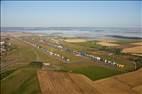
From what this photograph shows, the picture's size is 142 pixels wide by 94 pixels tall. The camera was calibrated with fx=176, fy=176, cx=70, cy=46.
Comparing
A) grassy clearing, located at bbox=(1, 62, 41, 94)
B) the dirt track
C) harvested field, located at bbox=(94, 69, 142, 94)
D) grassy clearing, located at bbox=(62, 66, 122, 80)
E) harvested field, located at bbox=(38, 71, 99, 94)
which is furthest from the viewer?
grassy clearing, located at bbox=(62, 66, 122, 80)

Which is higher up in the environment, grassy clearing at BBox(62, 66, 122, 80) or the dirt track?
grassy clearing at BBox(62, 66, 122, 80)

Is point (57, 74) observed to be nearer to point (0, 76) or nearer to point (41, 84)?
point (41, 84)

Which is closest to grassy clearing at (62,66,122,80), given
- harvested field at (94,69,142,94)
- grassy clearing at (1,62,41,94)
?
harvested field at (94,69,142,94)

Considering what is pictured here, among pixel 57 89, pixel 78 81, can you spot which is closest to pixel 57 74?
pixel 78 81

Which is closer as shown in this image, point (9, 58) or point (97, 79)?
point (97, 79)

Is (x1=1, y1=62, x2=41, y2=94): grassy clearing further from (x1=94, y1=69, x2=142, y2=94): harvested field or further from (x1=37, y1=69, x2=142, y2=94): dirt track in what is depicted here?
(x1=94, y1=69, x2=142, y2=94): harvested field

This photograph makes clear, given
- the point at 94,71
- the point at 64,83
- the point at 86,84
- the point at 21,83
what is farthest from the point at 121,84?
the point at 21,83

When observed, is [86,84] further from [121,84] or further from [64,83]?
[121,84]

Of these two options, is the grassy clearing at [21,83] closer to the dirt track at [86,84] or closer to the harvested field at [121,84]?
the dirt track at [86,84]
